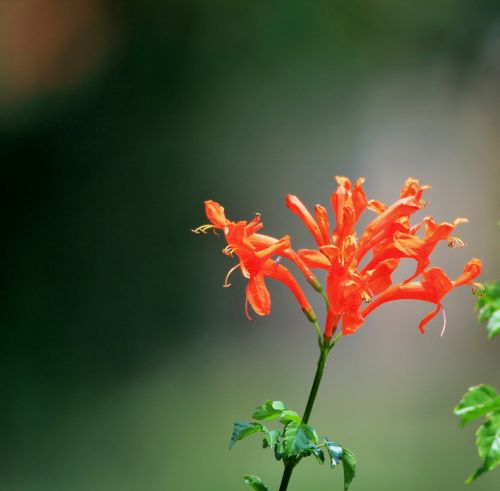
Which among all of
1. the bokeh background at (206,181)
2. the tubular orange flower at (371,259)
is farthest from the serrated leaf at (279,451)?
the bokeh background at (206,181)

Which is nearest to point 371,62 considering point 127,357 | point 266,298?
point 127,357

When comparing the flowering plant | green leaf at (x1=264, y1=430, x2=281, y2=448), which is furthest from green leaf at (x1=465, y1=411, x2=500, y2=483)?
green leaf at (x1=264, y1=430, x2=281, y2=448)

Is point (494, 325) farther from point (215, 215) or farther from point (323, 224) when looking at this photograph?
point (215, 215)

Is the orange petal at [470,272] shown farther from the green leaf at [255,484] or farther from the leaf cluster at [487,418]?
the green leaf at [255,484]

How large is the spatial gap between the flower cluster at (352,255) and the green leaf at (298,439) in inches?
4.8

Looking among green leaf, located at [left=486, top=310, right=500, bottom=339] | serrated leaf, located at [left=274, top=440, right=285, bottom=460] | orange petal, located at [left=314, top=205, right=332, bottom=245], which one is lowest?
serrated leaf, located at [left=274, top=440, right=285, bottom=460]

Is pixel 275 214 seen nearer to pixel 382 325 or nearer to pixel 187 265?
pixel 187 265

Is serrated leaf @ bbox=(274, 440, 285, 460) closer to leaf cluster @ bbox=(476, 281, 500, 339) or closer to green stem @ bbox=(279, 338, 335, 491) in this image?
green stem @ bbox=(279, 338, 335, 491)

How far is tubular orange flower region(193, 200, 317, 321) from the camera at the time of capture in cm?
89

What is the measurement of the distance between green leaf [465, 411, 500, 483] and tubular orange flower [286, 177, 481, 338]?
0.16 metres

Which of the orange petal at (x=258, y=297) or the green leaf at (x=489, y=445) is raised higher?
the orange petal at (x=258, y=297)

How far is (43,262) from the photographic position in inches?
122

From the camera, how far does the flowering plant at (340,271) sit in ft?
2.61

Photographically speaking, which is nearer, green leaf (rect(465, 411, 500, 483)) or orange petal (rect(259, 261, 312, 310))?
green leaf (rect(465, 411, 500, 483))
